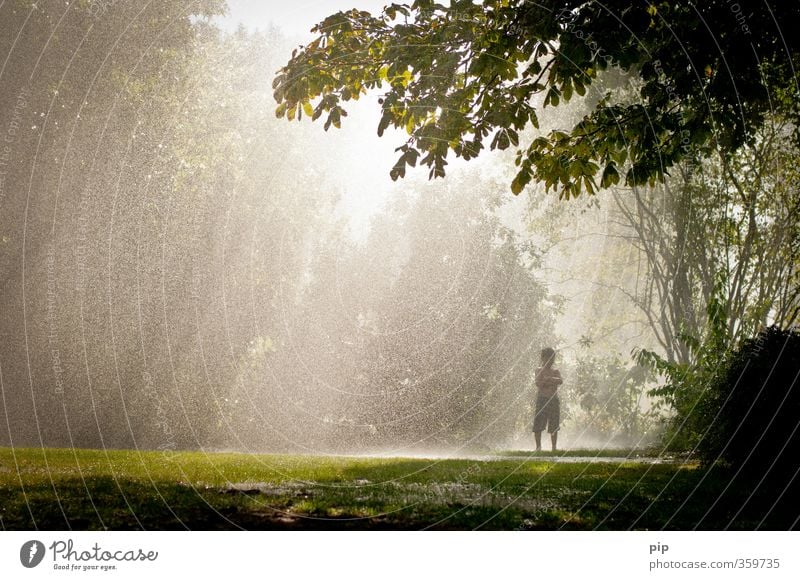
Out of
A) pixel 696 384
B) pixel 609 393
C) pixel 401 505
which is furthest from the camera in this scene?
pixel 609 393

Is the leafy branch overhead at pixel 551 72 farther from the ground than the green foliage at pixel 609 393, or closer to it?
farther from the ground

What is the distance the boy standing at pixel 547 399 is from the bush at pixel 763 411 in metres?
3.68

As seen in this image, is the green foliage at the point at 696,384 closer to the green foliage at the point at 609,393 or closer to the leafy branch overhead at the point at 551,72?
the leafy branch overhead at the point at 551,72

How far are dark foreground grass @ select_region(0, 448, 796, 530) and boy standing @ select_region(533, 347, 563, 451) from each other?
10.9 feet

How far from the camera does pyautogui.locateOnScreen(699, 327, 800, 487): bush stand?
4469 mm

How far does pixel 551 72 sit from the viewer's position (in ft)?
16.8

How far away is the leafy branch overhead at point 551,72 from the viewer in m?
5.09

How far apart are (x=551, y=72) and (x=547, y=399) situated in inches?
223

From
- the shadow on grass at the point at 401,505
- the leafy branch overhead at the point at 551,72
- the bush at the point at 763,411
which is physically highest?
the leafy branch overhead at the point at 551,72

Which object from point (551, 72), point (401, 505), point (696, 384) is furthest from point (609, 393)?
point (401, 505)

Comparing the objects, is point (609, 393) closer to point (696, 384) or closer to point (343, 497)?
point (696, 384)

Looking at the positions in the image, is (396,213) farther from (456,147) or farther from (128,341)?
(456,147)

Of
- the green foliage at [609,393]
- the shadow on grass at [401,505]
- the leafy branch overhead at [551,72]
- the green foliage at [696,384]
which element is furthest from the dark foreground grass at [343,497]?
the green foliage at [609,393]
